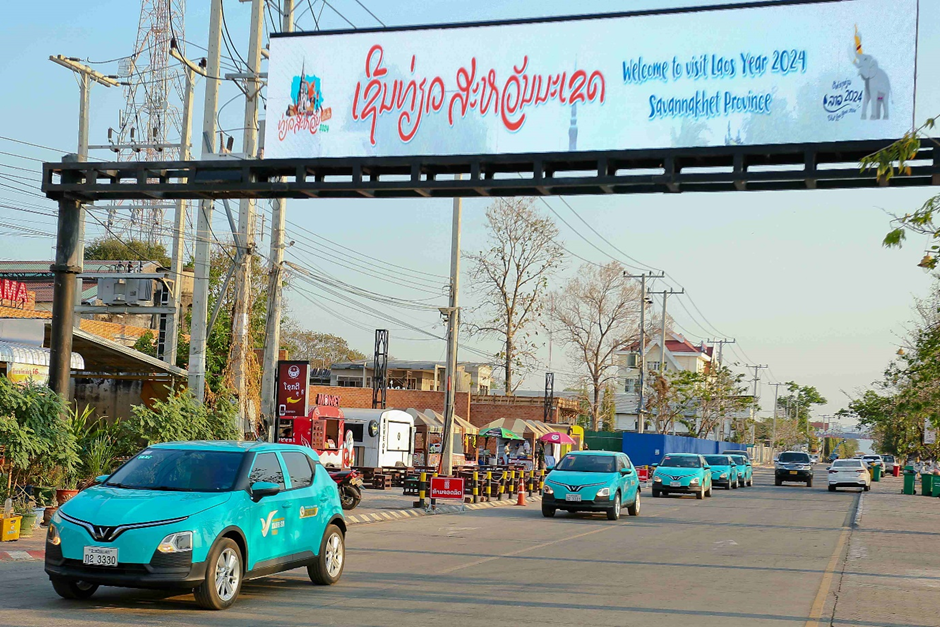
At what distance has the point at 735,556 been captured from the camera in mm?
17375

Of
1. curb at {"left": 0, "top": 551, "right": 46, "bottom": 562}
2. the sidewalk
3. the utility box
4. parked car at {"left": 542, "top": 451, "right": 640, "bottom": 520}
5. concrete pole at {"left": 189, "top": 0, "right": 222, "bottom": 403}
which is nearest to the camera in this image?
the sidewalk

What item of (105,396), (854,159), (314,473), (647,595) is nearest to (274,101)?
(314,473)

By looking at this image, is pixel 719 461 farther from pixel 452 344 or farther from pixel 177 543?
pixel 177 543

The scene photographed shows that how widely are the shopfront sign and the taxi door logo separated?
14.6m

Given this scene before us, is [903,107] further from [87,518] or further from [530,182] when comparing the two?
[87,518]

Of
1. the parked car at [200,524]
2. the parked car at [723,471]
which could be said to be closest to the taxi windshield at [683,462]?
the parked car at [723,471]

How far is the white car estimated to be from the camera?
47.3 m

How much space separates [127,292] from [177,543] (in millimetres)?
27879

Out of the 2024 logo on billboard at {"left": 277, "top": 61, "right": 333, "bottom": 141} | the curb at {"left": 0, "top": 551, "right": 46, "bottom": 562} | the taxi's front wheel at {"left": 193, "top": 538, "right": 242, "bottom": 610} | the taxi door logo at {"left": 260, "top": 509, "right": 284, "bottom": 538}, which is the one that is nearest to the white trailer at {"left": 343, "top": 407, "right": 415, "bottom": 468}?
the 2024 logo on billboard at {"left": 277, "top": 61, "right": 333, "bottom": 141}

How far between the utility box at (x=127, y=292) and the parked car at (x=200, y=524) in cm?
2536

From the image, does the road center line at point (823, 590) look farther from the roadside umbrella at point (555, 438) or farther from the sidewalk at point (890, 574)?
the roadside umbrella at point (555, 438)

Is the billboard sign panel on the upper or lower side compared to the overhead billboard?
lower

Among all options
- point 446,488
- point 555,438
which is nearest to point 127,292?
point 446,488

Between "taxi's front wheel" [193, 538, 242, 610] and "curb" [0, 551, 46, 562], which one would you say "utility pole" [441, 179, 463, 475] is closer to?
"curb" [0, 551, 46, 562]
